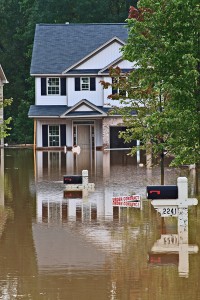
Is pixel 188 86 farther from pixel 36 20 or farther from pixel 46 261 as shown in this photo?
pixel 36 20

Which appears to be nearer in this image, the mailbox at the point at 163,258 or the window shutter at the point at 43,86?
the mailbox at the point at 163,258

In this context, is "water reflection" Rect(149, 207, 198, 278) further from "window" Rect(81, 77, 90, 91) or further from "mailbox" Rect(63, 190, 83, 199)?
"window" Rect(81, 77, 90, 91)

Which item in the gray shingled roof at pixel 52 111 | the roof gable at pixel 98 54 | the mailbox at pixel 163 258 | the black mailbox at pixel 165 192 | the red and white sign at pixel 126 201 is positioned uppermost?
the roof gable at pixel 98 54

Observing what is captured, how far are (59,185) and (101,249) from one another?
1407 centimetres

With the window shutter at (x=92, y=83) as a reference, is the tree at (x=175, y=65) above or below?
below

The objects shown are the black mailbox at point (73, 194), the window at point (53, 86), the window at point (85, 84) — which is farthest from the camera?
the window at point (53, 86)

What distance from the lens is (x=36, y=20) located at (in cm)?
7862

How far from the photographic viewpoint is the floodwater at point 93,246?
14.1 meters

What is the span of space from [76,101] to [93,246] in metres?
44.2

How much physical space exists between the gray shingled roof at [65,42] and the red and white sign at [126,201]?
1509 inches

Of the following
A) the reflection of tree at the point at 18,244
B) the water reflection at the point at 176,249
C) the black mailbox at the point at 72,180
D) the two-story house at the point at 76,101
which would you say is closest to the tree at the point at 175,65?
the water reflection at the point at 176,249

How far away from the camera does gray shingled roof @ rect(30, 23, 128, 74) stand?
63.6 m

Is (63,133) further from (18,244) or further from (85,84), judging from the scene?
(18,244)

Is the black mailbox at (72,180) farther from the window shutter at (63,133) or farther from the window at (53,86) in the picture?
the window at (53,86)
